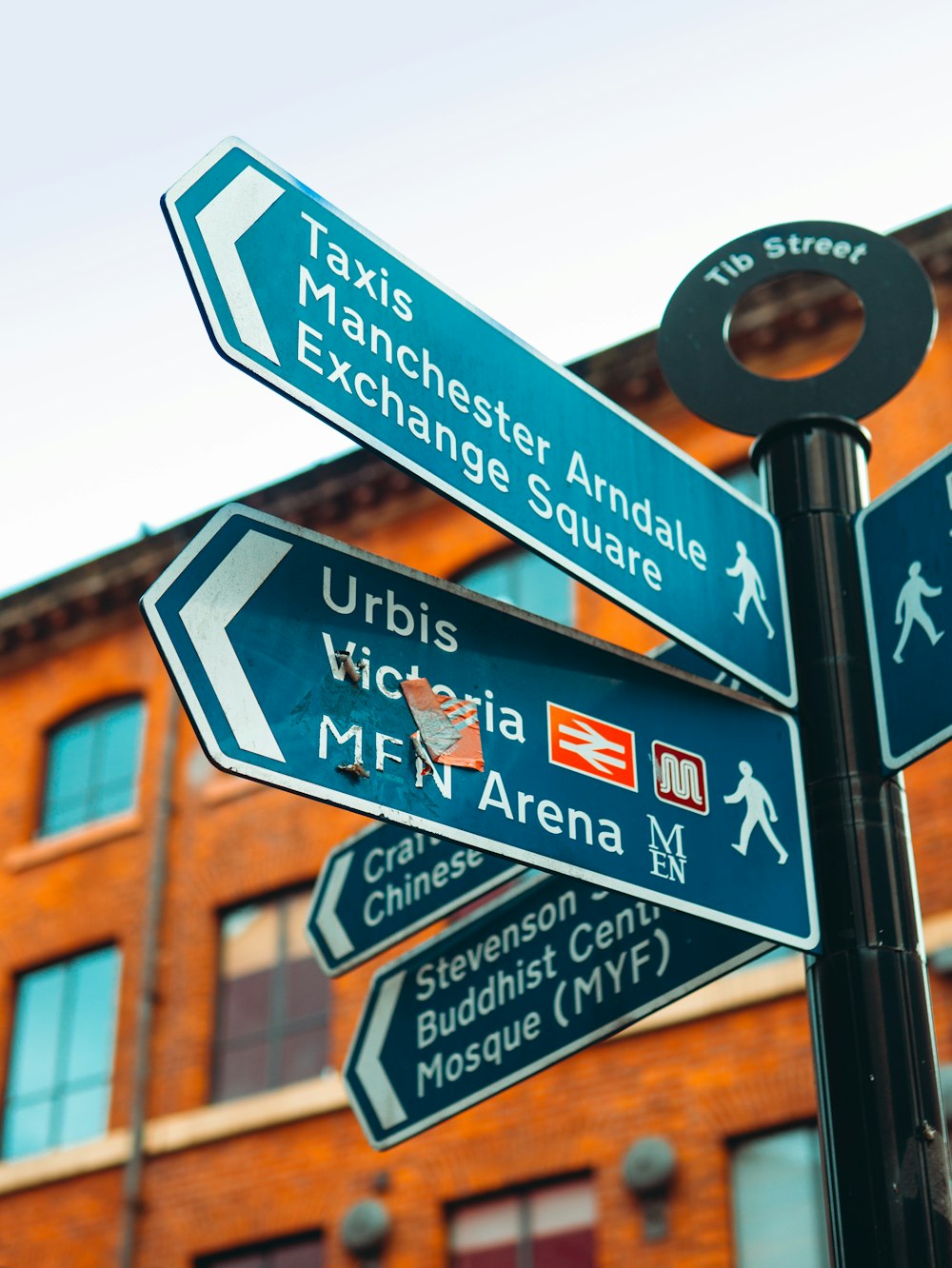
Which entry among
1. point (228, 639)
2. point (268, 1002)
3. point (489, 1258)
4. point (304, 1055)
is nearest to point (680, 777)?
point (228, 639)

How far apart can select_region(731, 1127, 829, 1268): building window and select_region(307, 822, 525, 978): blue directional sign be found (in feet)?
29.4

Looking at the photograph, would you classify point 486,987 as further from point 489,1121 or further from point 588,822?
point 489,1121

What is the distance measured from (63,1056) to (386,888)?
13.7m

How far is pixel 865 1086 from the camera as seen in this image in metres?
→ 3.13

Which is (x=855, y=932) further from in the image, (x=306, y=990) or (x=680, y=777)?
(x=306, y=990)

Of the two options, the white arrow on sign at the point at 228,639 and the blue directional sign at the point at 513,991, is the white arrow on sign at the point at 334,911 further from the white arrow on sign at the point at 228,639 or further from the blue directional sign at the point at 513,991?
the white arrow on sign at the point at 228,639

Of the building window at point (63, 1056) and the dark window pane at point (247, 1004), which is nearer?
the dark window pane at point (247, 1004)

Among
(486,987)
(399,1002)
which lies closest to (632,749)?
(486,987)

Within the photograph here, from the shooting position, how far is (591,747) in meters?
3.27

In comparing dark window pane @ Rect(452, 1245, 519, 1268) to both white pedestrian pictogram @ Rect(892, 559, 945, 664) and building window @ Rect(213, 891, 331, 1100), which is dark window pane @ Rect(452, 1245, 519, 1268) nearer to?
building window @ Rect(213, 891, 331, 1100)

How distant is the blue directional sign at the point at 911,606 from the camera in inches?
134

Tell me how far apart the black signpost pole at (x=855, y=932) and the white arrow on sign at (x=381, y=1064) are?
118cm

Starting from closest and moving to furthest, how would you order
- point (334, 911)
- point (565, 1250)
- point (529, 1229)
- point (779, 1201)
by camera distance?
point (334, 911)
point (779, 1201)
point (565, 1250)
point (529, 1229)

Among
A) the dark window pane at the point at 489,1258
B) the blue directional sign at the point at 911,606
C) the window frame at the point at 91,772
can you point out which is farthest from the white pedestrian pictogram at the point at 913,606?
the window frame at the point at 91,772
